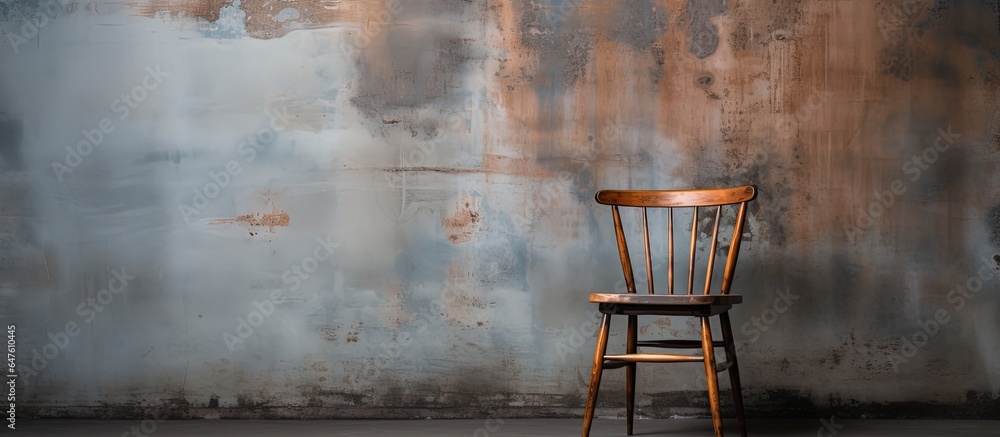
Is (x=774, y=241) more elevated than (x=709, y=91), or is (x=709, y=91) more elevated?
(x=709, y=91)

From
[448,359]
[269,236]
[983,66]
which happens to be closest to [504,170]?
[448,359]

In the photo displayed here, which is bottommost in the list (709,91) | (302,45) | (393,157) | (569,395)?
(569,395)

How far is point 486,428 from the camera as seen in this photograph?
2.67 meters

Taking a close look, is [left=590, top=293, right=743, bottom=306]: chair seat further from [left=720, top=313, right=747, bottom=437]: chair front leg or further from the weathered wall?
the weathered wall

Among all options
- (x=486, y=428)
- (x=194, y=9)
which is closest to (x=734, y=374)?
(x=486, y=428)

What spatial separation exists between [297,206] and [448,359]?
801 millimetres

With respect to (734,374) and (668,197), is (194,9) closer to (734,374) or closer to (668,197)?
(668,197)

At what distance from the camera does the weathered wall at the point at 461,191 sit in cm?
286

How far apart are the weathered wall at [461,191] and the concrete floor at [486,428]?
9 cm

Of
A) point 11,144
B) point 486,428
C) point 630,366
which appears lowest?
point 486,428

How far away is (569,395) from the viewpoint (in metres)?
2.86

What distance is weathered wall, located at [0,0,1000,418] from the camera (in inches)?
112

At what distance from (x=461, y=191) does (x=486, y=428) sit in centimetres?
86

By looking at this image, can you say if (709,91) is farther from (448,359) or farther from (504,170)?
(448,359)
